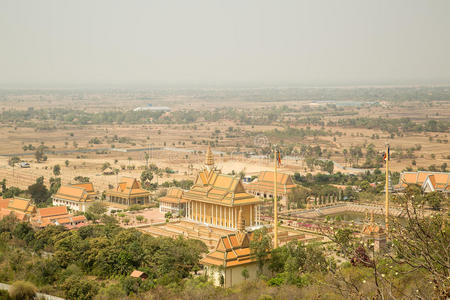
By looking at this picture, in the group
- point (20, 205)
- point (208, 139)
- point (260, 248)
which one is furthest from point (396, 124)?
point (260, 248)

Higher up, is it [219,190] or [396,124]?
[219,190]

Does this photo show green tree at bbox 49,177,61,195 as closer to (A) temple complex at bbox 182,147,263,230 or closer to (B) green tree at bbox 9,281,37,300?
(A) temple complex at bbox 182,147,263,230

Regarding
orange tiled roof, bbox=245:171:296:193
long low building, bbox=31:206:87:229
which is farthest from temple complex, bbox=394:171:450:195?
long low building, bbox=31:206:87:229

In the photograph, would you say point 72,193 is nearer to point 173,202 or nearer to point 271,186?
point 173,202

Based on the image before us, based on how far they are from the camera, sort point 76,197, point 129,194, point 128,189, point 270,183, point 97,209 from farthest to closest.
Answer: point 270,183
point 128,189
point 129,194
point 76,197
point 97,209

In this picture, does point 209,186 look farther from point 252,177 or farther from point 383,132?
point 383,132

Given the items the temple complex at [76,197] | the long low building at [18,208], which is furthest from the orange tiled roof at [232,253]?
the temple complex at [76,197]
